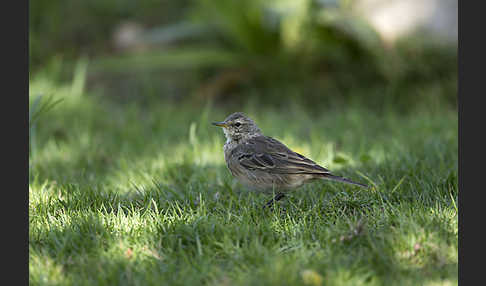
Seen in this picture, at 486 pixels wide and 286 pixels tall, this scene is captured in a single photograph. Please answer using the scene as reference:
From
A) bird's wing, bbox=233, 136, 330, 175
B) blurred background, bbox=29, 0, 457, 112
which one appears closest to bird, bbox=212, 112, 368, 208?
bird's wing, bbox=233, 136, 330, 175

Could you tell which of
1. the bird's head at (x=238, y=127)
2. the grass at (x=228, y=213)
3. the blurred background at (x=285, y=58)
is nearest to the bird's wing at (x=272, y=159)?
the bird's head at (x=238, y=127)

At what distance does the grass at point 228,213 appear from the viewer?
298 centimetres

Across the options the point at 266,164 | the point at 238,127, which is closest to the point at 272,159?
the point at 266,164

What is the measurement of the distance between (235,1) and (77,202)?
563 cm

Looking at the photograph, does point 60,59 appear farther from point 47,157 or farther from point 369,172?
point 369,172

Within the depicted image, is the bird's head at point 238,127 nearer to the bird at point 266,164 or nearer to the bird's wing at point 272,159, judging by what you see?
the bird at point 266,164

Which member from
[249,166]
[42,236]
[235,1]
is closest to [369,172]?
[249,166]

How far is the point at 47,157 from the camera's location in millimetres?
5816

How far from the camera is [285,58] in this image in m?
8.72

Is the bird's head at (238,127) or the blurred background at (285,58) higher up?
the blurred background at (285,58)

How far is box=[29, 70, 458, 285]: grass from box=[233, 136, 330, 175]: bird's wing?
0.27 meters

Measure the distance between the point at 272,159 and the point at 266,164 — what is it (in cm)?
8

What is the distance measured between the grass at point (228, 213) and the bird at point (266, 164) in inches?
6.4

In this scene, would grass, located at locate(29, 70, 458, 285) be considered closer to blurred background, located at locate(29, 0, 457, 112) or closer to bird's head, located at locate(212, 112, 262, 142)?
bird's head, located at locate(212, 112, 262, 142)
